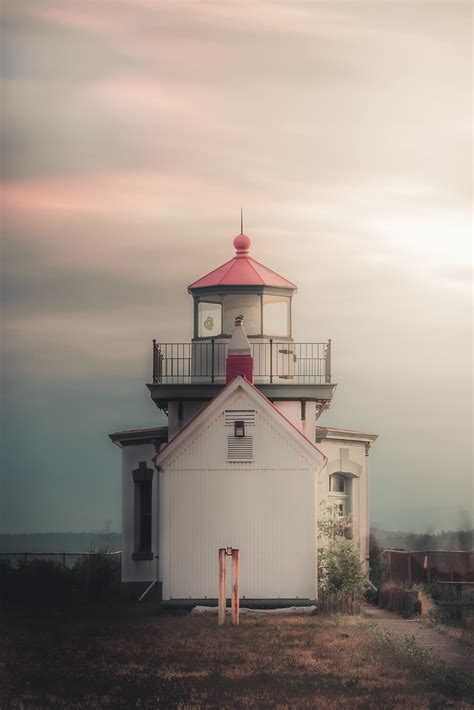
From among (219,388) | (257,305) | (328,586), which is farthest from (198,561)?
(257,305)

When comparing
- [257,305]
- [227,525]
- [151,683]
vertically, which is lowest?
[151,683]

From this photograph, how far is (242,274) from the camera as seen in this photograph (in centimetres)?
2762

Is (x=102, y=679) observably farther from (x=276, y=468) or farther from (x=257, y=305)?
(x=257, y=305)

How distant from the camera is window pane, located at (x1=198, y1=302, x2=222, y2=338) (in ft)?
89.6

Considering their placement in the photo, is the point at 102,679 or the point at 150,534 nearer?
the point at 102,679

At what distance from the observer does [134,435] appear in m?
28.7

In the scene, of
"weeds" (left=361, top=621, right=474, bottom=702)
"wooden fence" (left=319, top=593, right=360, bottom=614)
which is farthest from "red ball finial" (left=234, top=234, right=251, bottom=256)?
"weeds" (left=361, top=621, right=474, bottom=702)

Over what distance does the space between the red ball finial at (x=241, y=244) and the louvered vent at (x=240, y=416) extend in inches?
224

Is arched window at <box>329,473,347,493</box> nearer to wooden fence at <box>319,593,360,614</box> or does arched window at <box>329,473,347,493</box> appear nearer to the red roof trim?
the red roof trim

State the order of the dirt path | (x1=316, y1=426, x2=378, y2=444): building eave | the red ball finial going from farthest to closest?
(x1=316, y1=426, x2=378, y2=444): building eave
the red ball finial
the dirt path

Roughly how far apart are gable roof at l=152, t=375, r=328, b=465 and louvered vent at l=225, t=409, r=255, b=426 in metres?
0.23

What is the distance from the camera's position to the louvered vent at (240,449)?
2320 cm

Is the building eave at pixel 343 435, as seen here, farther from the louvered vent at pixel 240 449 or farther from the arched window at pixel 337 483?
the louvered vent at pixel 240 449

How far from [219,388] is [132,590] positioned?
189 inches
